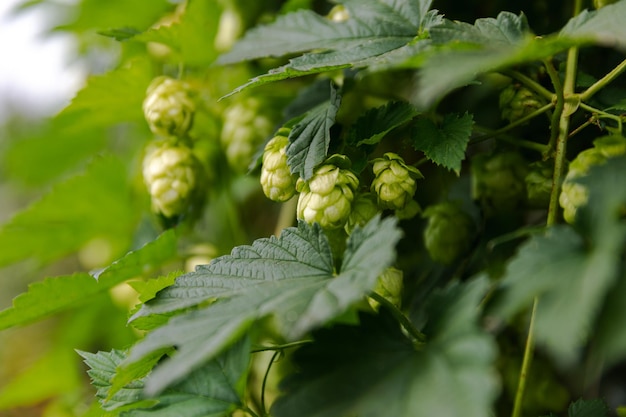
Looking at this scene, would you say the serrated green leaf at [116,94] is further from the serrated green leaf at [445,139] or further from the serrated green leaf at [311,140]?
the serrated green leaf at [445,139]

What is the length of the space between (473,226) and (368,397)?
443mm

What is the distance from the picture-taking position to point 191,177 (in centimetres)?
97

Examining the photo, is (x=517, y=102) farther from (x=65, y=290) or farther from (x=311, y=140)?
(x=65, y=290)

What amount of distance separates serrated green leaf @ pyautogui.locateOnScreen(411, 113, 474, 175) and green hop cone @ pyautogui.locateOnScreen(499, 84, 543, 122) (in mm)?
94

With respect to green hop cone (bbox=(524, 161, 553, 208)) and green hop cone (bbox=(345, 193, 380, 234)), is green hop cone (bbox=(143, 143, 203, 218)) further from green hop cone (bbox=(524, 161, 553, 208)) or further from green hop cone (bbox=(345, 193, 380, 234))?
green hop cone (bbox=(524, 161, 553, 208))

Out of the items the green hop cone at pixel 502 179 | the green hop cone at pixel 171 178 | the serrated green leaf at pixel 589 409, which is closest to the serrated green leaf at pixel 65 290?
the green hop cone at pixel 171 178

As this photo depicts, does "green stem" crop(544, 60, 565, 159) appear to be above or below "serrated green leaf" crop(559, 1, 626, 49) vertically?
below

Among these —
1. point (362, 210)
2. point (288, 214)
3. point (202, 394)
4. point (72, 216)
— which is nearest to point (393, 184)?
point (362, 210)

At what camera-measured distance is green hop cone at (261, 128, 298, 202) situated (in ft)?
2.23

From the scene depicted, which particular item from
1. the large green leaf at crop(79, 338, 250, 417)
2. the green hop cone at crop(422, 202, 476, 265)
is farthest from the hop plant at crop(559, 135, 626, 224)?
the large green leaf at crop(79, 338, 250, 417)

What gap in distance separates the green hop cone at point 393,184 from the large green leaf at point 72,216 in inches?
31.9

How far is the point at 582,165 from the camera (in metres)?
0.58

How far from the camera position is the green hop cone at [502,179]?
2.55 ft

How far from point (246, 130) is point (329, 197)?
0.44 metres
